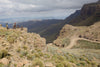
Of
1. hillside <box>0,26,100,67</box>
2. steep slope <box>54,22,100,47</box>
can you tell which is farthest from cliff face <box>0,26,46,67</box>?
steep slope <box>54,22,100,47</box>

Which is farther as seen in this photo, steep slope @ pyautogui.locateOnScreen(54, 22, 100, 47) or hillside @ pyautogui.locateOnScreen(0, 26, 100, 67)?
steep slope @ pyautogui.locateOnScreen(54, 22, 100, 47)

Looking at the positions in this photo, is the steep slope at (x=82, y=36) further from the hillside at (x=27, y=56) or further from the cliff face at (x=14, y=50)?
the cliff face at (x=14, y=50)

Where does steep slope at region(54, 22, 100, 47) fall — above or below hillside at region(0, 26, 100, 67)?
below

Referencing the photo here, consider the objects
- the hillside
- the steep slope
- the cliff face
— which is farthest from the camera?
the steep slope

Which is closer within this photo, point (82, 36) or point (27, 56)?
point (27, 56)

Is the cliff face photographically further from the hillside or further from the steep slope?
the steep slope

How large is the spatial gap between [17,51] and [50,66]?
20.0 ft

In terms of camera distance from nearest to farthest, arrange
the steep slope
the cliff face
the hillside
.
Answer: the hillside, the cliff face, the steep slope

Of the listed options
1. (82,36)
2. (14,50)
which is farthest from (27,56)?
(82,36)

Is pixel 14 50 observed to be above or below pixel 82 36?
above

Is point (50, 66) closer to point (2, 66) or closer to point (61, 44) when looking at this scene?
point (2, 66)

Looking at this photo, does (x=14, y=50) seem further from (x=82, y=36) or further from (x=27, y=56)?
(x=82, y=36)

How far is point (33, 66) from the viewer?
27.5ft

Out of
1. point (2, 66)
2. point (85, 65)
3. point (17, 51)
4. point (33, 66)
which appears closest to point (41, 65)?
point (33, 66)
